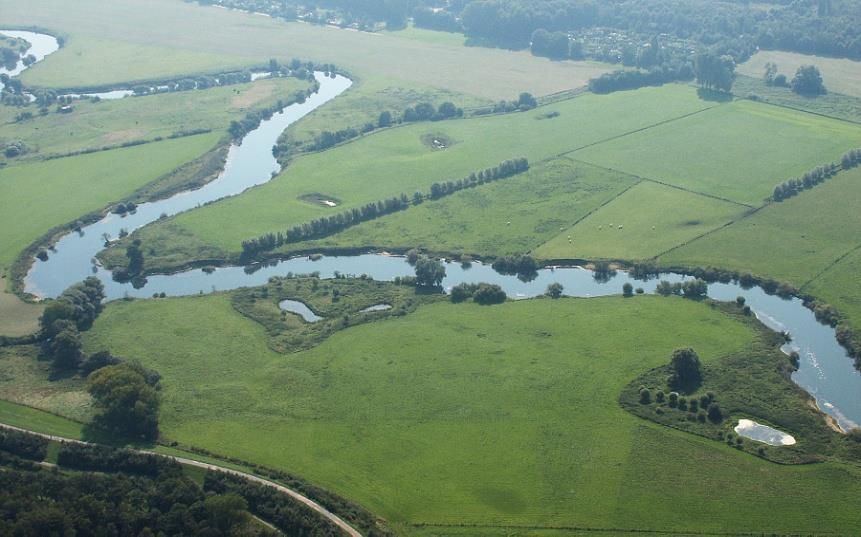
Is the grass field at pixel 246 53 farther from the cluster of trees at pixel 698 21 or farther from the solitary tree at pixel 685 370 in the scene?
the solitary tree at pixel 685 370

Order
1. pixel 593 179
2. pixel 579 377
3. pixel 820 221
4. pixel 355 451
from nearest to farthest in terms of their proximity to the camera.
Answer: pixel 355 451, pixel 579 377, pixel 820 221, pixel 593 179

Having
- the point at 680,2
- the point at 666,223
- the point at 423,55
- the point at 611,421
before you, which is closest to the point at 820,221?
the point at 666,223

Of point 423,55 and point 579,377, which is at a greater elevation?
point 423,55

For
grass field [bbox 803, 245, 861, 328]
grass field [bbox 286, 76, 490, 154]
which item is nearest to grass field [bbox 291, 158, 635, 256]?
grass field [bbox 803, 245, 861, 328]

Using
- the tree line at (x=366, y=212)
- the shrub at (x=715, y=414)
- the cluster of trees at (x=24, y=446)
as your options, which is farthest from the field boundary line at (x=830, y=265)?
the cluster of trees at (x=24, y=446)

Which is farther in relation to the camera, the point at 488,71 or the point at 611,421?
the point at 488,71

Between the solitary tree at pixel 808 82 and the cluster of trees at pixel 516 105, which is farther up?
the solitary tree at pixel 808 82

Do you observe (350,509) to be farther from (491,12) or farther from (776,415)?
(491,12)

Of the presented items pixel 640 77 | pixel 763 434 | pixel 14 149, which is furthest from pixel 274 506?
pixel 640 77
